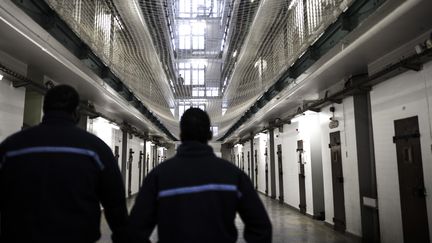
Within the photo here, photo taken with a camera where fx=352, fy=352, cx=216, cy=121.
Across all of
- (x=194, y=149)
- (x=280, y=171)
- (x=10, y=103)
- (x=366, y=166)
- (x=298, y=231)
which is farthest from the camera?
(x=280, y=171)

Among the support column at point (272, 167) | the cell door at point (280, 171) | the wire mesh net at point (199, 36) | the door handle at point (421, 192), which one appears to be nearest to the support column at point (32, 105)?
the wire mesh net at point (199, 36)

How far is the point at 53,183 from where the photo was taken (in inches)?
64.8

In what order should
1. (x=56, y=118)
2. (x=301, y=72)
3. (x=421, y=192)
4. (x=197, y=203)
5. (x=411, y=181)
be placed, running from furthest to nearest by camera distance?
(x=301, y=72) → (x=411, y=181) → (x=421, y=192) → (x=56, y=118) → (x=197, y=203)

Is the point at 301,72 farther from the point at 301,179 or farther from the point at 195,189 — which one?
the point at 195,189

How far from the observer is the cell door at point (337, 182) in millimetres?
6605

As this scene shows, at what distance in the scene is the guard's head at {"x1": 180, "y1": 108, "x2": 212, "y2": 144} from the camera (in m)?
1.73

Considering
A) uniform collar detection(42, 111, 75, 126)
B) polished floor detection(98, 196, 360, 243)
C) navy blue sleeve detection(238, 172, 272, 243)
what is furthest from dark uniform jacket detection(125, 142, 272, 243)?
polished floor detection(98, 196, 360, 243)

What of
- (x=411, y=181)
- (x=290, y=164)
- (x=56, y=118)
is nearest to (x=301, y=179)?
(x=290, y=164)

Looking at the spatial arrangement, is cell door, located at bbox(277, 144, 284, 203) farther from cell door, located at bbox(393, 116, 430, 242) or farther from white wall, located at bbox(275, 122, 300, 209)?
cell door, located at bbox(393, 116, 430, 242)

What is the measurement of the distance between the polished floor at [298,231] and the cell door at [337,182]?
231 mm

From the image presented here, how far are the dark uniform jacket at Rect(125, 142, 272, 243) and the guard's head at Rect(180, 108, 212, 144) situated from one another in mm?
57

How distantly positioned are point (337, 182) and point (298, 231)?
3.94 feet

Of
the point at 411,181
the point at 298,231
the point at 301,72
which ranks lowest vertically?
the point at 298,231

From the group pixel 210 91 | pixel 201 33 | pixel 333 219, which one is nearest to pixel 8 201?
pixel 201 33
